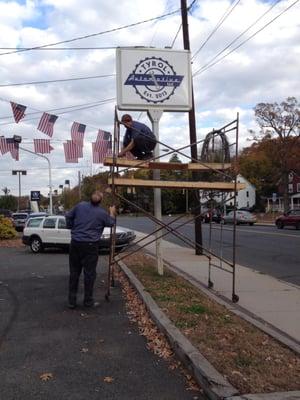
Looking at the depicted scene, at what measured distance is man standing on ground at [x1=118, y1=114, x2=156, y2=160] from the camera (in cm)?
1030

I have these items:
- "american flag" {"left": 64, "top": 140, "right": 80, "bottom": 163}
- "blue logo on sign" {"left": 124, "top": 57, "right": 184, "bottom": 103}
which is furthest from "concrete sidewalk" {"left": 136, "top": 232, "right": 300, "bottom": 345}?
"american flag" {"left": 64, "top": 140, "right": 80, "bottom": 163}

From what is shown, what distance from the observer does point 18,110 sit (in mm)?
21078

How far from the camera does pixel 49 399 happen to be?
16.0ft

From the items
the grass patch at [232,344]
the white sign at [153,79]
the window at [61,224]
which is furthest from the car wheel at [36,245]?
the grass patch at [232,344]

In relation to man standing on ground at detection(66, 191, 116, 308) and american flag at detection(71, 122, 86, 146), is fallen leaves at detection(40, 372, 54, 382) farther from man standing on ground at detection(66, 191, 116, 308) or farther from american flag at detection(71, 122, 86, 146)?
american flag at detection(71, 122, 86, 146)

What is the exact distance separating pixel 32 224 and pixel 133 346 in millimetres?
16996

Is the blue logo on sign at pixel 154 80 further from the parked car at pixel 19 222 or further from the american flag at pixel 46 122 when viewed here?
the parked car at pixel 19 222

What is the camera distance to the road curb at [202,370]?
15.2ft

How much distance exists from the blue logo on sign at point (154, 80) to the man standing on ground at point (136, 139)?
5.75 feet

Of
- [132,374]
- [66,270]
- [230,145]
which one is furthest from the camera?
[66,270]

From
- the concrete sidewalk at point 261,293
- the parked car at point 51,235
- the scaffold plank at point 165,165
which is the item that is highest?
the scaffold plank at point 165,165

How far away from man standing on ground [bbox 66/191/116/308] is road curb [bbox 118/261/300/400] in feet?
4.47

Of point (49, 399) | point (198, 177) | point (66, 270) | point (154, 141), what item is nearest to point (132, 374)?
point (49, 399)

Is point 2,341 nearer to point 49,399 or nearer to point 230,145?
point 49,399
